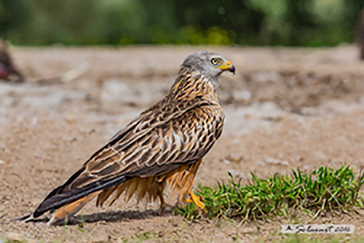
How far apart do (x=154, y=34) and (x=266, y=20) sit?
3.26 metres

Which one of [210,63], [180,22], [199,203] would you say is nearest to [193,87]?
[210,63]

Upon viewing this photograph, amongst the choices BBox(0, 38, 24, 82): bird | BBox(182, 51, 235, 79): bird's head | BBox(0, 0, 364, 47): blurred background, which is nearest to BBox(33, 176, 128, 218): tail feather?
BBox(182, 51, 235, 79): bird's head

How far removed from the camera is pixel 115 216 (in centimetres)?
Answer: 438

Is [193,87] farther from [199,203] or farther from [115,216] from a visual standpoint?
[115,216]

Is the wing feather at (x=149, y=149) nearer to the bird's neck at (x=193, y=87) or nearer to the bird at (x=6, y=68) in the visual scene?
the bird's neck at (x=193, y=87)

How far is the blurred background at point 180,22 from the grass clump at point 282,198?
12.9 m

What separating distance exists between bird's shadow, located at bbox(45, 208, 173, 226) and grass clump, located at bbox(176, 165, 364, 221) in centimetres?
19

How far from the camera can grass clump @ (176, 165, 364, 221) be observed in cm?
426

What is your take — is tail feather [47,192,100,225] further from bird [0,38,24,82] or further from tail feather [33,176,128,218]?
bird [0,38,24,82]

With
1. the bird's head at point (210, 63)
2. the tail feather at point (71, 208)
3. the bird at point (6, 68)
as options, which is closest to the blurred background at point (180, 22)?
the bird at point (6, 68)

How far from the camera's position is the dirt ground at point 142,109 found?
4164 mm

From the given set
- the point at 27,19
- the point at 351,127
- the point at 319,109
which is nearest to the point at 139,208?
the point at 351,127

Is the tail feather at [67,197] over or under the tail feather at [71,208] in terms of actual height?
over

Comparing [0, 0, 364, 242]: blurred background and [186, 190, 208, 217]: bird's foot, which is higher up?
[186, 190, 208, 217]: bird's foot
